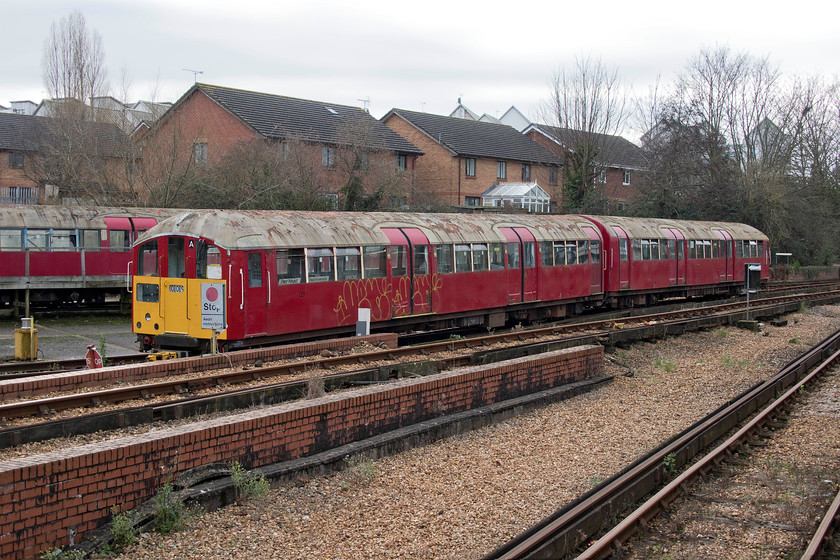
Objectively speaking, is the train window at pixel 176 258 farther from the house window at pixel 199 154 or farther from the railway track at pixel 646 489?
the house window at pixel 199 154

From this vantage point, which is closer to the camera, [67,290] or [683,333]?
[683,333]

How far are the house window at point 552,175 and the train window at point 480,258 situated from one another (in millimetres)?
37310

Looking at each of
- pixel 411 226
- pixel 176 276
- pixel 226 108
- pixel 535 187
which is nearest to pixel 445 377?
pixel 176 276

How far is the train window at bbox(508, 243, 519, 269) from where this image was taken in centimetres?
2069

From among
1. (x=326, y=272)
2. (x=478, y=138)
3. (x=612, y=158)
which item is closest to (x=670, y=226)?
(x=326, y=272)

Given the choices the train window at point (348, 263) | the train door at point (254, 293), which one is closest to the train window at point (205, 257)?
the train door at point (254, 293)

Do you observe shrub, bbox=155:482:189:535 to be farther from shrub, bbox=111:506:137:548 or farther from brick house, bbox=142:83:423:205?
brick house, bbox=142:83:423:205

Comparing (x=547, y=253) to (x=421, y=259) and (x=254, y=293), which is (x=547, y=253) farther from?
(x=254, y=293)

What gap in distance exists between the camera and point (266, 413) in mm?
7914

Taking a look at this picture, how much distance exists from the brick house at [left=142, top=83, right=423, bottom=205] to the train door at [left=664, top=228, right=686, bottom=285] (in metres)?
13.5

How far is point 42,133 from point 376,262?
36807 mm

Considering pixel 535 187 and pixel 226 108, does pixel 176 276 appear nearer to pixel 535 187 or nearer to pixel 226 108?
pixel 226 108

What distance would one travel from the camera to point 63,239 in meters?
23.5

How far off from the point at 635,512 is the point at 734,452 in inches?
129
